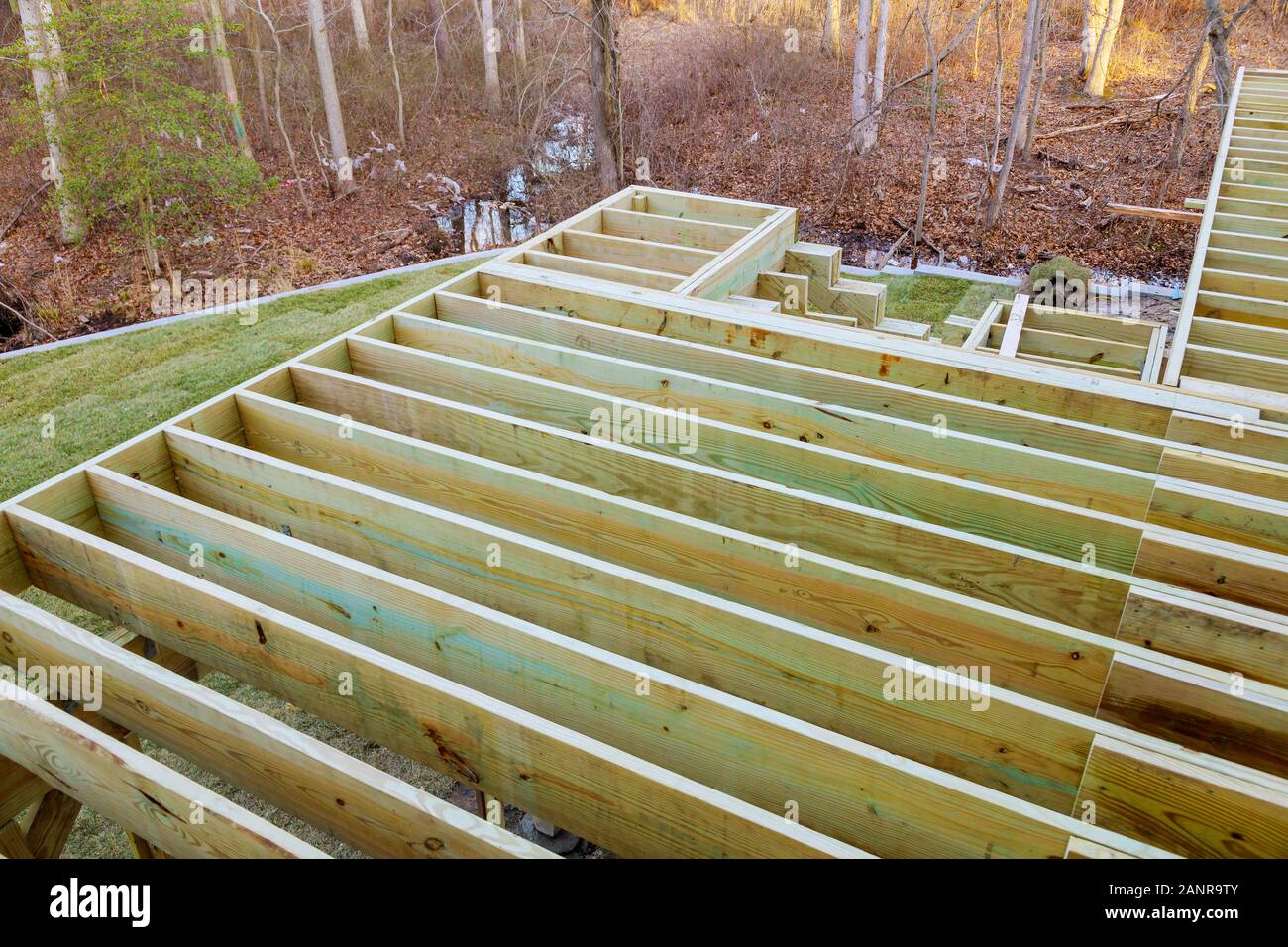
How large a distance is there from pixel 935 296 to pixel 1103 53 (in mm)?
9048

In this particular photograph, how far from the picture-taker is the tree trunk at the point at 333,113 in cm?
1369

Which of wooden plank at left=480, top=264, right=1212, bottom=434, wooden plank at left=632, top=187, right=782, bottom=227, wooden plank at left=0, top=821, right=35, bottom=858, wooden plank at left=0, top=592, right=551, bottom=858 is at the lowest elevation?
wooden plank at left=0, top=821, right=35, bottom=858

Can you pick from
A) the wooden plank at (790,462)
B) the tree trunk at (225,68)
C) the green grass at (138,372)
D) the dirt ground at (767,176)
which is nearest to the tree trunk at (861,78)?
the dirt ground at (767,176)

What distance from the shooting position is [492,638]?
249cm

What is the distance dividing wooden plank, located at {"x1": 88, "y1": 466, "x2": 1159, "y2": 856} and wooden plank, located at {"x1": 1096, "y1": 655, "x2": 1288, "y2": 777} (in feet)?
0.90

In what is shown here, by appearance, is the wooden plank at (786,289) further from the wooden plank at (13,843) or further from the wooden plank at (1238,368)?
the wooden plank at (13,843)

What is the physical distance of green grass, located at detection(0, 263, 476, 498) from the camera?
7.28 metres

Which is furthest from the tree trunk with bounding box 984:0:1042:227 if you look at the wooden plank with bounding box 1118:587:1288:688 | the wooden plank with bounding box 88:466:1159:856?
the wooden plank with bounding box 88:466:1159:856

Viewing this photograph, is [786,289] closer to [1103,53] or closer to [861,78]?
[861,78]

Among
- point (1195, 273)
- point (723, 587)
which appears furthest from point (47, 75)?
point (1195, 273)

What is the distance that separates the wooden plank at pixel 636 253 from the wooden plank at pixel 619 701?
9.92ft

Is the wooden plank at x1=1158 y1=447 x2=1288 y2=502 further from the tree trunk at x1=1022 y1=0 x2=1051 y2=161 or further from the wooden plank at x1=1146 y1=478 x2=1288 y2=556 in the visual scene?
the tree trunk at x1=1022 y1=0 x2=1051 y2=161
